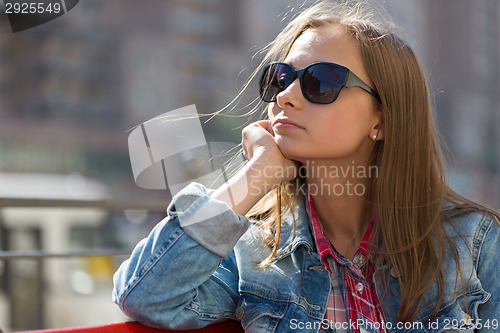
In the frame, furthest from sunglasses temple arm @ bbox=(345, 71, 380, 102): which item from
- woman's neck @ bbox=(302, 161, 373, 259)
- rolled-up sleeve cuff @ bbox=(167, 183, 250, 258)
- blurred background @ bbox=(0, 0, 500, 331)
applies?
blurred background @ bbox=(0, 0, 500, 331)

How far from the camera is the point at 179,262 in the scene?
189 centimetres

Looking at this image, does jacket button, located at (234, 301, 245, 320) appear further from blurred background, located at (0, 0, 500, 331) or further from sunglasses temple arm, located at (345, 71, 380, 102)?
blurred background, located at (0, 0, 500, 331)

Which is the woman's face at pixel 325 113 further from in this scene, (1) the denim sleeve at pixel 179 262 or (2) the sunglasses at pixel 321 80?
(1) the denim sleeve at pixel 179 262

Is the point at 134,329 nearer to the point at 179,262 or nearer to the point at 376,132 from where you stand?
the point at 179,262

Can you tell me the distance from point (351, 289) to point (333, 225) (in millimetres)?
297

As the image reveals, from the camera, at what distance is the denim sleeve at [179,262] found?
188 centimetres

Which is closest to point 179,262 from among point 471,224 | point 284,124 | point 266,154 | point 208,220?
point 208,220

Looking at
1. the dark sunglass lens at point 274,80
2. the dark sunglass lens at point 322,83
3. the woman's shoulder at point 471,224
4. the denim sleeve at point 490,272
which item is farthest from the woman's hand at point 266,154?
the denim sleeve at point 490,272

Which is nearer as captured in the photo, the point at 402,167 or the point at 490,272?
the point at 490,272

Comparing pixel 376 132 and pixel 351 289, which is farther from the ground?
pixel 376 132

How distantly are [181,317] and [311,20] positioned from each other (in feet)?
3.86

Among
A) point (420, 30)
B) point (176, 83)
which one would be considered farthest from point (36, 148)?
point (420, 30)

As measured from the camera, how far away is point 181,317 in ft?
6.35

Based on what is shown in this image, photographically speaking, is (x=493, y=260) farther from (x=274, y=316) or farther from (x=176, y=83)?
(x=176, y=83)
